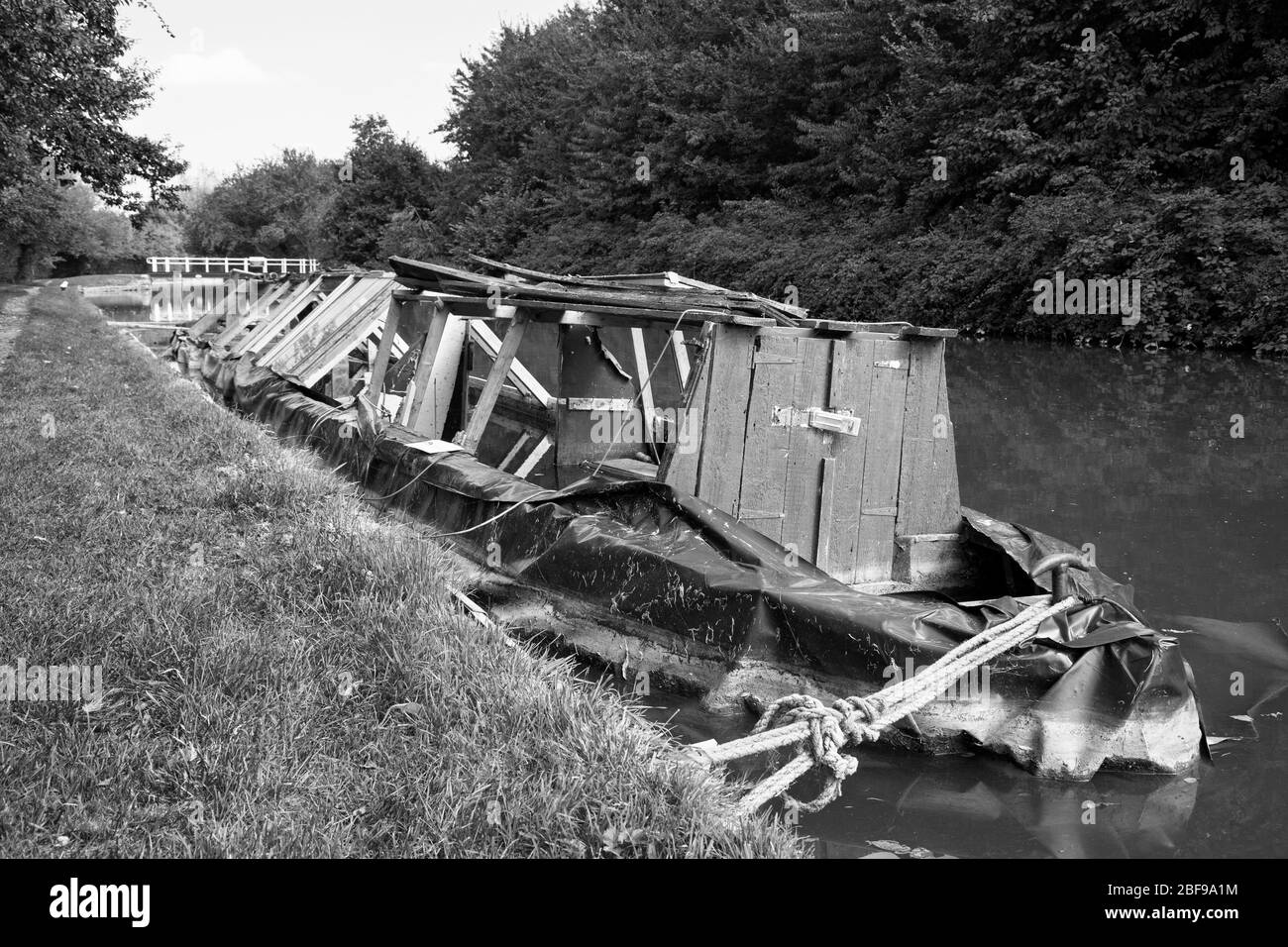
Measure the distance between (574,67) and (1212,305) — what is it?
3207 cm

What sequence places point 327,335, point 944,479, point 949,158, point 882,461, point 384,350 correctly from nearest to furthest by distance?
point 882,461
point 944,479
point 384,350
point 327,335
point 949,158

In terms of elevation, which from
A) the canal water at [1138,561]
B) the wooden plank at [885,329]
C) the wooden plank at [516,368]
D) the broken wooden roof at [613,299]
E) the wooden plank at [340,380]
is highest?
the broken wooden roof at [613,299]

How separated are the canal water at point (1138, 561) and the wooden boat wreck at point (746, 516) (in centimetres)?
19

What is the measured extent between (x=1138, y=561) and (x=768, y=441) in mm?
3310

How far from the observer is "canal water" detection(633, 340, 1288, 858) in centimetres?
412

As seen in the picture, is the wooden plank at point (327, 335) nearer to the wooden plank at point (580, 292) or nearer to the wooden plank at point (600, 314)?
the wooden plank at point (580, 292)

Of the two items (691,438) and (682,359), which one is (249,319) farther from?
(691,438)

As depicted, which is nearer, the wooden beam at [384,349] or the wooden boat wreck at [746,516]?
the wooden boat wreck at [746,516]

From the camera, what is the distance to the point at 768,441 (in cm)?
592

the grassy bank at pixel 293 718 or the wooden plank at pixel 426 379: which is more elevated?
the wooden plank at pixel 426 379

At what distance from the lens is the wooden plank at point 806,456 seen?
5.93 m

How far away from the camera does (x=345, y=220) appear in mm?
55000

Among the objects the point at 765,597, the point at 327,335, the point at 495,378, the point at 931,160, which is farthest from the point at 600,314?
the point at 931,160

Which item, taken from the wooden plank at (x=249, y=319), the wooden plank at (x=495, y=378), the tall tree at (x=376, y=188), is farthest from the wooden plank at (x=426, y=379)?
the tall tree at (x=376, y=188)
